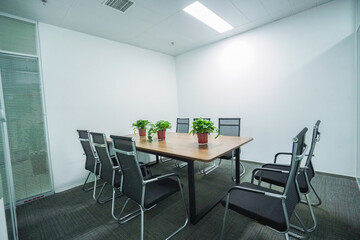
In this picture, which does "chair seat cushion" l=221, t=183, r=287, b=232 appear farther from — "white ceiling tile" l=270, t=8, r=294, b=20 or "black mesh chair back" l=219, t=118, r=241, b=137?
"white ceiling tile" l=270, t=8, r=294, b=20

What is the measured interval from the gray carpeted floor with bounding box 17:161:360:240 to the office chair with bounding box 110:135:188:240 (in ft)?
0.84

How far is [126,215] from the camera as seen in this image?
6.59ft

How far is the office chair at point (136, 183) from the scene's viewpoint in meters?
1.40

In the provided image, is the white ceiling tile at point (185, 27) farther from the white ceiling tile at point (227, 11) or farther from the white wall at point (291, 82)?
the white wall at point (291, 82)

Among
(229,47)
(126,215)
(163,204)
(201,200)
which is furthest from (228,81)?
(126,215)

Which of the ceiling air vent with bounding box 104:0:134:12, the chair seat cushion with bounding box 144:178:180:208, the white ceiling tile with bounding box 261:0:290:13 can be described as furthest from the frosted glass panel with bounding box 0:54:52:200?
the white ceiling tile with bounding box 261:0:290:13

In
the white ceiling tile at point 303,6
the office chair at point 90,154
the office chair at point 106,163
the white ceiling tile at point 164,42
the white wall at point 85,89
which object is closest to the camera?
the office chair at point 106,163

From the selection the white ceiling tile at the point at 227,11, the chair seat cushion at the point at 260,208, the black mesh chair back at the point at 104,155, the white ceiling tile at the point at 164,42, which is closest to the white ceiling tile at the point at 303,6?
the white ceiling tile at the point at 227,11

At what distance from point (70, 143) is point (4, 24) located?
1.98 meters

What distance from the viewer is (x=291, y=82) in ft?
9.77

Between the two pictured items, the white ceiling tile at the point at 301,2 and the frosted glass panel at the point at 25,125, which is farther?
the white ceiling tile at the point at 301,2

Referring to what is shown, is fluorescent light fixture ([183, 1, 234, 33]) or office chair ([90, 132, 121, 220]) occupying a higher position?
fluorescent light fixture ([183, 1, 234, 33])

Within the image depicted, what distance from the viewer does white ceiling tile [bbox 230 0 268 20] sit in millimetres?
2466

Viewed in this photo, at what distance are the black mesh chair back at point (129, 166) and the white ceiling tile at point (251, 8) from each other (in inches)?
102
